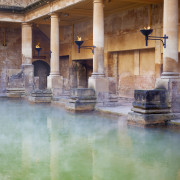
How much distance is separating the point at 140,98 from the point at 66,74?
43.7ft

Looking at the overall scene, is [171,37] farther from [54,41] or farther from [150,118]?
[54,41]

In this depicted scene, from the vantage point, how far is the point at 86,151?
6270 millimetres

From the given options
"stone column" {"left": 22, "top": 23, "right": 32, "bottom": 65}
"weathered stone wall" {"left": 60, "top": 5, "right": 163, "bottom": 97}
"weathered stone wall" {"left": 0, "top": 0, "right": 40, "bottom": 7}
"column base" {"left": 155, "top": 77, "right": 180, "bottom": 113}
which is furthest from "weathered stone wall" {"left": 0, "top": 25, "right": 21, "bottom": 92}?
"column base" {"left": 155, "top": 77, "right": 180, "bottom": 113}

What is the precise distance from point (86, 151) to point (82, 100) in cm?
585

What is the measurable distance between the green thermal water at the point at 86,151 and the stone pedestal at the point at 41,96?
5724mm

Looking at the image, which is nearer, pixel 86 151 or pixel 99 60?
pixel 86 151

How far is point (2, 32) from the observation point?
2283 centimetres

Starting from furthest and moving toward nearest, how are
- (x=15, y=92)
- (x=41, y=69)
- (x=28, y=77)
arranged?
(x=41, y=69) < (x=28, y=77) < (x=15, y=92)

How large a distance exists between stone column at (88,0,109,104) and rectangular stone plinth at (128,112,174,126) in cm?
Answer: 351

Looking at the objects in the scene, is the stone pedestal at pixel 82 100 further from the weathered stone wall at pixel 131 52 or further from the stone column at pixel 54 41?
the stone column at pixel 54 41

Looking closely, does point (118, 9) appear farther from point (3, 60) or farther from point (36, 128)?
point (3, 60)

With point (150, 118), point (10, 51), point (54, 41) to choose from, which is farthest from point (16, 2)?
point (150, 118)

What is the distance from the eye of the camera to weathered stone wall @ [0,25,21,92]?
22.8m

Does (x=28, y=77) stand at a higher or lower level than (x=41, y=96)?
higher
